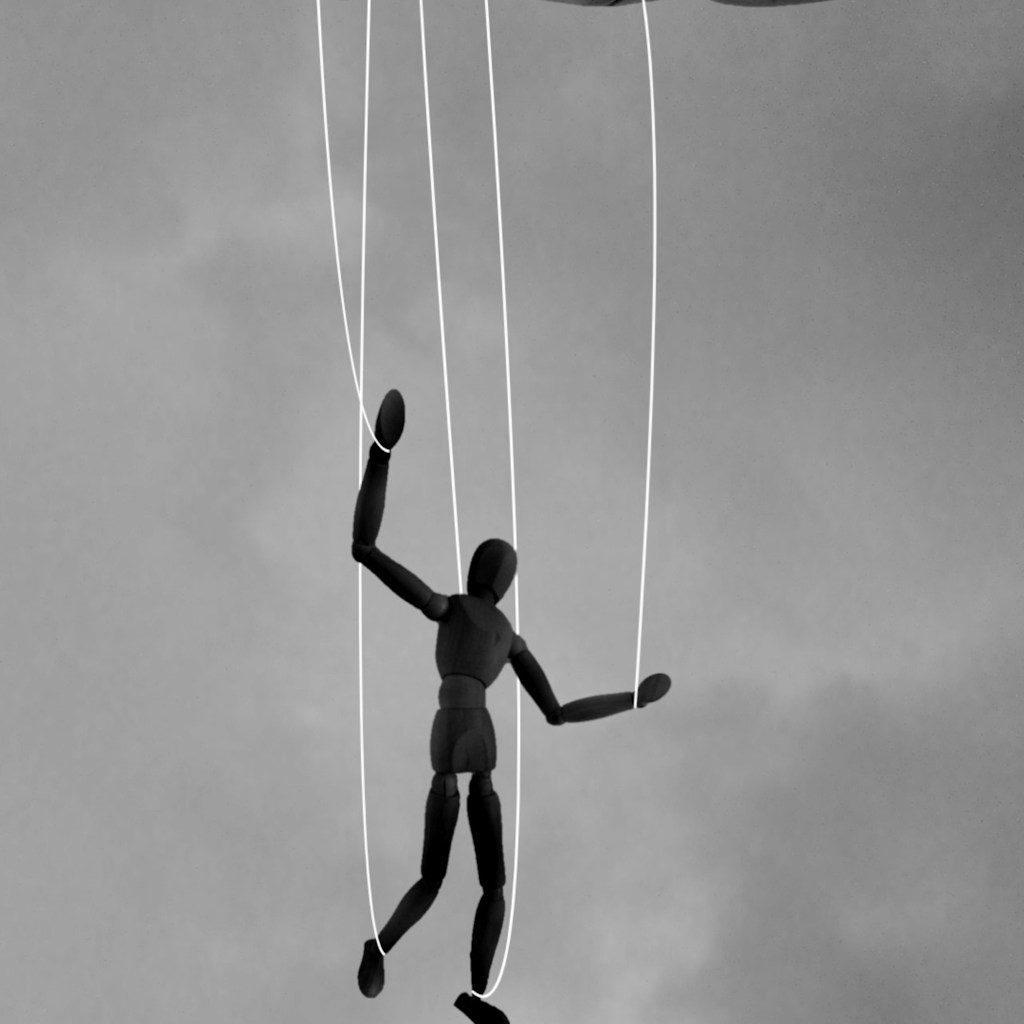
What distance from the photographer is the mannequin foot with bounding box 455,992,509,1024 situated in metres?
4.85

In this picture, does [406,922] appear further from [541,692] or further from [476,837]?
[541,692]

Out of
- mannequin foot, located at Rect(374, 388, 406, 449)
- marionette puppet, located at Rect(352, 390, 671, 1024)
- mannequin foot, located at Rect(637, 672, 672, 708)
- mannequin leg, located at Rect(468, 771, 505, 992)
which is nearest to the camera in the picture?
mannequin foot, located at Rect(374, 388, 406, 449)

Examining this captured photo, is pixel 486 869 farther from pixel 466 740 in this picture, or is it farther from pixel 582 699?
pixel 582 699

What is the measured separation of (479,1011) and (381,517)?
56.1 inches

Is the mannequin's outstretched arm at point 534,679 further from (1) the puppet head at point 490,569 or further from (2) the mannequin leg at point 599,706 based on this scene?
(1) the puppet head at point 490,569

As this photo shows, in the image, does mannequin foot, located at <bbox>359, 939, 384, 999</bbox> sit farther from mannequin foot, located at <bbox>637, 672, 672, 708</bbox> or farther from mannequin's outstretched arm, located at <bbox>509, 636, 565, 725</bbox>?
mannequin foot, located at <bbox>637, 672, 672, 708</bbox>

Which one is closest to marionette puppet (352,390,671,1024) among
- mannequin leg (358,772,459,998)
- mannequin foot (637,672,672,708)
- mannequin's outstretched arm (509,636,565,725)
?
mannequin leg (358,772,459,998)

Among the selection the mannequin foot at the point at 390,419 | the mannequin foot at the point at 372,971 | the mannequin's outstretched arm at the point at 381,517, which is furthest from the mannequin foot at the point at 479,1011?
the mannequin foot at the point at 390,419

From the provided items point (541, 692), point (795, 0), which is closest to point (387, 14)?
point (795, 0)

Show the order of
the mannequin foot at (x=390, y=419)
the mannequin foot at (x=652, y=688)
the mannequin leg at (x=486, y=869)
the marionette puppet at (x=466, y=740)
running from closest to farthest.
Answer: the mannequin foot at (x=390, y=419) < the marionette puppet at (x=466, y=740) < the mannequin leg at (x=486, y=869) < the mannequin foot at (x=652, y=688)

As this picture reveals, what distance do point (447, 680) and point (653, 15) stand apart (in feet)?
19.4

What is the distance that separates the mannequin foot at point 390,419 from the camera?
4.52m

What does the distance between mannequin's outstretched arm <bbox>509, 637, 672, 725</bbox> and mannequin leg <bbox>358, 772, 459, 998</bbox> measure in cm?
44

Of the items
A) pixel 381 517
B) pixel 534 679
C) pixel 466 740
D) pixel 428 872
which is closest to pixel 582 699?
pixel 534 679
